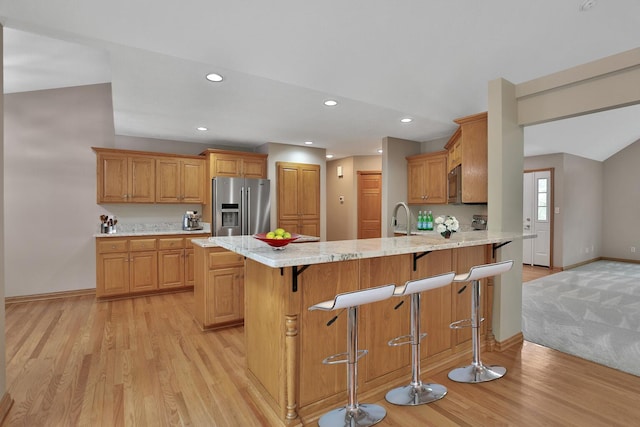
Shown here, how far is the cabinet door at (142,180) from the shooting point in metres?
4.98

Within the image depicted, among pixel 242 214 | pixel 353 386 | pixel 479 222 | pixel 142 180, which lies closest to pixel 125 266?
pixel 142 180

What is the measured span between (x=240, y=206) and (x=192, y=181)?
88 cm

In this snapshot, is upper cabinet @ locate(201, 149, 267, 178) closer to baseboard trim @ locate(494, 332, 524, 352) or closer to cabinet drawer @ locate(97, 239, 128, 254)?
cabinet drawer @ locate(97, 239, 128, 254)

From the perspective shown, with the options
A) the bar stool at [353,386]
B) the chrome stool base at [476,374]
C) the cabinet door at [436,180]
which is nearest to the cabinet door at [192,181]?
the cabinet door at [436,180]

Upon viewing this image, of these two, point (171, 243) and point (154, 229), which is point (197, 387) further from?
point (154, 229)

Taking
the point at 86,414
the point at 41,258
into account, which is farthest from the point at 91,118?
the point at 86,414

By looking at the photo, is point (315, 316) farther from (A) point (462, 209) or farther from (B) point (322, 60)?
(A) point (462, 209)

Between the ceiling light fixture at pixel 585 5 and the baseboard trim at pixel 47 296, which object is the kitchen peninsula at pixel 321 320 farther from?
the baseboard trim at pixel 47 296

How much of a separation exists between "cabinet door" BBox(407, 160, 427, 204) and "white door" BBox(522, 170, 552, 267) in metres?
3.03

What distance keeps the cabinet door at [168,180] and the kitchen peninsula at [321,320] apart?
137 inches

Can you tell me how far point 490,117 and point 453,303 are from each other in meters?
1.75

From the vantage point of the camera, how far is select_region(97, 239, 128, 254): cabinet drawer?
455 centimetres

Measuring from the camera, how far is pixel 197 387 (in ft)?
7.78

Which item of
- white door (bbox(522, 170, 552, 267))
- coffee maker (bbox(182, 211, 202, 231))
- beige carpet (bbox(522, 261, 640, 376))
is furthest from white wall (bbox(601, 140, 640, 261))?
coffee maker (bbox(182, 211, 202, 231))
